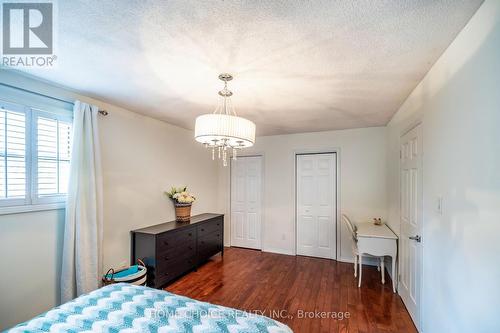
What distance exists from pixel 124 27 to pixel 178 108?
1591mm

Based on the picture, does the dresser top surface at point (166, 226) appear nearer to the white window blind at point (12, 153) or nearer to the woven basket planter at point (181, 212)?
the woven basket planter at point (181, 212)

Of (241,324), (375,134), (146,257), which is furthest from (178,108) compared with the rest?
(375,134)

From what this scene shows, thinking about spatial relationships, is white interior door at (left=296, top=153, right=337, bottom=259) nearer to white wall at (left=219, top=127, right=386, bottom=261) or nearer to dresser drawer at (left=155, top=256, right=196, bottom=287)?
white wall at (left=219, top=127, right=386, bottom=261)

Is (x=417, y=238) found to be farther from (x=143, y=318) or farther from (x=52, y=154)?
(x=52, y=154)

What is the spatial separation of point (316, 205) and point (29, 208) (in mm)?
4033

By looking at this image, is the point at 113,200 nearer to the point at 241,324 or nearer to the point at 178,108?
the point at 178,108

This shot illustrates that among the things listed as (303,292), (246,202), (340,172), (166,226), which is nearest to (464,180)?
(303,292)

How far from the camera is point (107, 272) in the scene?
2637 millimetres

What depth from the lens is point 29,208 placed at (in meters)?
2.03

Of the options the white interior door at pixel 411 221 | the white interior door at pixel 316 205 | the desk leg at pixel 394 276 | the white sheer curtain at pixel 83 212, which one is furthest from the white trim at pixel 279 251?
the white sheer curtain at pixel 83 212

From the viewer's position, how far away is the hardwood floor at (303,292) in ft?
7.48

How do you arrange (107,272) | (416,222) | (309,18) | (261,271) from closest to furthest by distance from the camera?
(309,18) < (416,222) < (107,272) < (261,271)

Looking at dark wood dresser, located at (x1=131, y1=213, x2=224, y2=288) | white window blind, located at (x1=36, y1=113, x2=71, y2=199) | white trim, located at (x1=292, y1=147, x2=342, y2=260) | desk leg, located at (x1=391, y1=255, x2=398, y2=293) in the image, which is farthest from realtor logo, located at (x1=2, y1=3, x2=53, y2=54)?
desk leg, located at (x1=391, y1=255, x2=398, y2=293)

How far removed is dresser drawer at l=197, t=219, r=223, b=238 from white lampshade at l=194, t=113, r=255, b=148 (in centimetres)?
219
